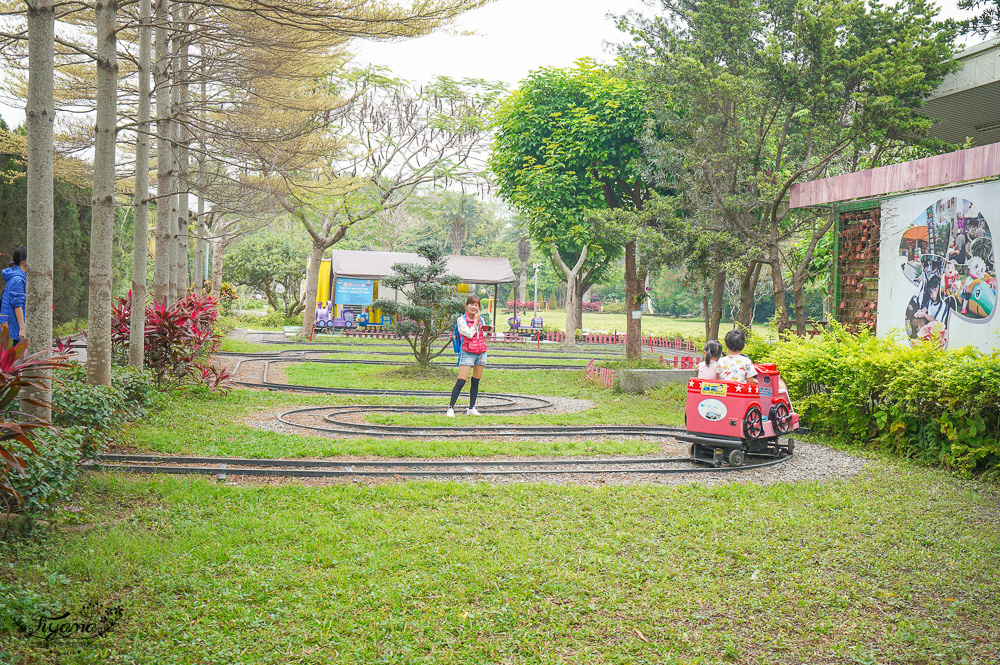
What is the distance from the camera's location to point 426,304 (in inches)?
658

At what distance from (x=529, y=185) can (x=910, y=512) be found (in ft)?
44.4

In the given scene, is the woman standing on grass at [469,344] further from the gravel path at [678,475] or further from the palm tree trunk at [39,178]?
the palm tree trunk at [39,178]

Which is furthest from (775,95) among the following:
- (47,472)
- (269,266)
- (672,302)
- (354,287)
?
(672,302)

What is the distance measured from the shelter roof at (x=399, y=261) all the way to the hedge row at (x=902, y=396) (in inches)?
844

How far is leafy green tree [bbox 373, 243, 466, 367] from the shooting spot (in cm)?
1635

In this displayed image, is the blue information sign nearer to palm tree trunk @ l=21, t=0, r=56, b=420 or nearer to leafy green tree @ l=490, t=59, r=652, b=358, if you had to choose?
leafy green tree @ l=490, t=59, r=652, b=358

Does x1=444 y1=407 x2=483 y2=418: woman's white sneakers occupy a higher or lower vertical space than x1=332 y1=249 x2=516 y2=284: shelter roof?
lower

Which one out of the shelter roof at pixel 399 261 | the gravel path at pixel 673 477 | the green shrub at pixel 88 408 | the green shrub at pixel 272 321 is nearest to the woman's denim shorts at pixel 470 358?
the gravel path at pixel 673 477

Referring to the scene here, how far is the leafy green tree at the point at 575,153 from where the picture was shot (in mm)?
17234

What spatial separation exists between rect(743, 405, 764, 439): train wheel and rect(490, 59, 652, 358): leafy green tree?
31.5 feet

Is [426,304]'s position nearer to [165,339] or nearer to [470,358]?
[470,358]

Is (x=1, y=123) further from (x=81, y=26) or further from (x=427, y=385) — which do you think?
(x=427, y=385)

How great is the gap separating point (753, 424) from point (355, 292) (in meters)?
26.9

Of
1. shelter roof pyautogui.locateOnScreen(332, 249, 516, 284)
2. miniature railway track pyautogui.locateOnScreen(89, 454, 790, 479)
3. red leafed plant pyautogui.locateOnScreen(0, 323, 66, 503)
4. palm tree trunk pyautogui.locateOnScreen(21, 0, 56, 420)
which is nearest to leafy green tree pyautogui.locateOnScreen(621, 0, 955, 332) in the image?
miniature railway track pyautogui.locateOnScreen(89, 454, 790, 479)
